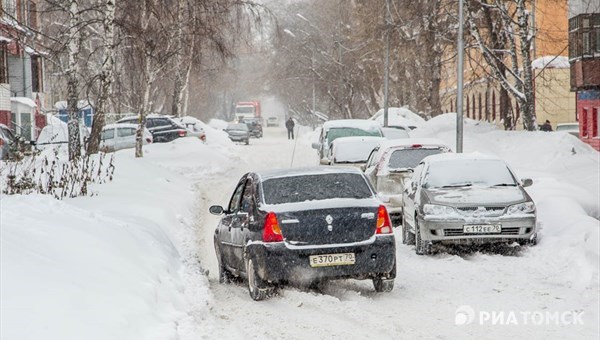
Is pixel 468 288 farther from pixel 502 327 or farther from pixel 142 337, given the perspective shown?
pixel 142 337

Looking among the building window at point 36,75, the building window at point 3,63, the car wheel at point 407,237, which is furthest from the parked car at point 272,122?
the car wheel at point 407,237

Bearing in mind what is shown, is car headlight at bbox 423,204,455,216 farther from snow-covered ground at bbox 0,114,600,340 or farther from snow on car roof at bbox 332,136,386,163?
snow on car roof at bbox 332,136,386,163

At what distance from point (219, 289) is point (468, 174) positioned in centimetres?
502

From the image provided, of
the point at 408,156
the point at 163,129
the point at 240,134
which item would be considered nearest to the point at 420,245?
the point at 408,156

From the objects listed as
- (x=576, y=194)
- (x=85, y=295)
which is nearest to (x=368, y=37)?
(x=576, y=194)

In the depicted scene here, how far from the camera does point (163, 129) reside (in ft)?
143

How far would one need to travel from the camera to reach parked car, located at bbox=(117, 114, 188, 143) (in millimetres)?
43406

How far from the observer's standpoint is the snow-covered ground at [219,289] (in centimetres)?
772

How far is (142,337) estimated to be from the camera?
7.43 m

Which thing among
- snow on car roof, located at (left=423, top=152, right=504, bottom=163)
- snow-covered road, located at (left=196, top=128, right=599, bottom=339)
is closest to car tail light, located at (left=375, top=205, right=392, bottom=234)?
snow-covered road, located at (left=196, top=128, right=599, bottom=339)

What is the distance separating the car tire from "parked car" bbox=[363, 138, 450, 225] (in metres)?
7.19

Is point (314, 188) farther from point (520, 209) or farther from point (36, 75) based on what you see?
point (36, 75)

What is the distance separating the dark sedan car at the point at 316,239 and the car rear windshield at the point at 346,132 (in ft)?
64.7

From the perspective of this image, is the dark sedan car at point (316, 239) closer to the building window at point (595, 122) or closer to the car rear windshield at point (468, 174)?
the car rear windshield at point (468, 174)
